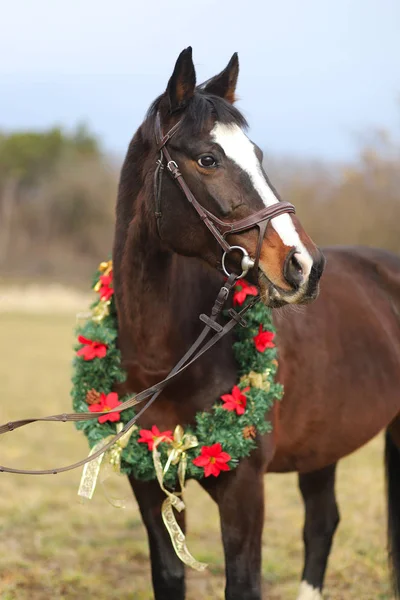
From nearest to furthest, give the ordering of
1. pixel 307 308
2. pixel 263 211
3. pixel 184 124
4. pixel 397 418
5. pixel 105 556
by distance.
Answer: pixel 263 211, pixel 184 124, pixel 307 308, pixel 397 418, pixel 105 556

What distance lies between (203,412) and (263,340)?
42cm

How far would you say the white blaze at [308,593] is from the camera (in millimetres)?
Answer: 4516

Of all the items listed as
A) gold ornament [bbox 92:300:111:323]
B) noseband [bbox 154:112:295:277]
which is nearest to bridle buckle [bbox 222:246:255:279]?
noseband [bbox 154:112:295:277]

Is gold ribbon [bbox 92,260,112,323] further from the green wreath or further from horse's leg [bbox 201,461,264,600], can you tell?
horse's leg [bbox 201,461,264,600]

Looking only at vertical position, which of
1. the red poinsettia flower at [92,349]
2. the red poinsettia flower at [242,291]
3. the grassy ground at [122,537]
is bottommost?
the grassy ground at [122,537]

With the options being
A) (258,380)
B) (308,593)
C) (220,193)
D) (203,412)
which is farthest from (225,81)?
(308,593)

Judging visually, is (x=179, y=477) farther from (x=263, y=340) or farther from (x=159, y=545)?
(x=263, y=340)

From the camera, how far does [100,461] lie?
11.3 ft

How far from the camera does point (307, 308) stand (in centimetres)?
404

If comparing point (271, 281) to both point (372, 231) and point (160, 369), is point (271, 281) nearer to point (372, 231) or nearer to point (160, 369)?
point (160, 369)

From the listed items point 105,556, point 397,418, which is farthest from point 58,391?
point 397,418

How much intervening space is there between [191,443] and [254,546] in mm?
535

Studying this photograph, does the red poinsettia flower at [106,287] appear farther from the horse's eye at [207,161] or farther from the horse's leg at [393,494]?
the horse's leg at [393,494]

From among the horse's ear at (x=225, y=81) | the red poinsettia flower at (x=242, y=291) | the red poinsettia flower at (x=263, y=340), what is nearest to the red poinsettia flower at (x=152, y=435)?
the red poinsettia flower at (x=263, y=340)
